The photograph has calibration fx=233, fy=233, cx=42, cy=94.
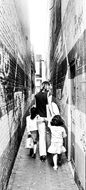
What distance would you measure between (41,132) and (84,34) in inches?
135

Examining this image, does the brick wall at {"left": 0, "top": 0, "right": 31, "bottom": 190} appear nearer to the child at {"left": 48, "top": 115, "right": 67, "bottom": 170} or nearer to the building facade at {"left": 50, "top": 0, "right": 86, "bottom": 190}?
the child at {"left": 48, "top": 115, "right": 67, "bottom": 170}

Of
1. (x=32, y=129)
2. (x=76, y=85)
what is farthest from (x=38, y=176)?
(x=76, y=85)

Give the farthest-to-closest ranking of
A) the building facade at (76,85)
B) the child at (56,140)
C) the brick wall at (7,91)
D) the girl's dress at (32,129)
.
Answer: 1. the girl's dress at (32,129)
2. the child at (56,140)
3. the brick wall at (7,91)
4. the building facade at (76,85)

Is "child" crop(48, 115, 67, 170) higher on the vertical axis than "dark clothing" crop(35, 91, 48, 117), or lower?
lower

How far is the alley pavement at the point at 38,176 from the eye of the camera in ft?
14.3

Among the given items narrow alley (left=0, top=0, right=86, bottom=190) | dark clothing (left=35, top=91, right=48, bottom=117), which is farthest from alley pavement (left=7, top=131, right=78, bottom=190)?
dark clothing (left=35, top=91, right=48, bottom=117)

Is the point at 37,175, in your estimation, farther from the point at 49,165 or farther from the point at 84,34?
the point at 84,34

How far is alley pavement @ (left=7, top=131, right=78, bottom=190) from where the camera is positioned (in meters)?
4.36

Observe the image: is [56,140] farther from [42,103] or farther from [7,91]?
[7,91]

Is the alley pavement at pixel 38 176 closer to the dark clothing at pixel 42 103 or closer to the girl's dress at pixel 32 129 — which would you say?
the girl's dress at pixel 32 129

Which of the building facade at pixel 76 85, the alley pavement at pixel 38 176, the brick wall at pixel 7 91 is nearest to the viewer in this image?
the building facade at pixel 76 85

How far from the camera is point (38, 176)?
4895 millimetres

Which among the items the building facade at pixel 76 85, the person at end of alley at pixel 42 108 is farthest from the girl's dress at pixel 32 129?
the building facade at pixel 76 85

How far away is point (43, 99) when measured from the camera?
6.18m
